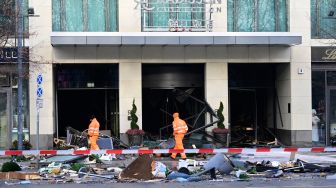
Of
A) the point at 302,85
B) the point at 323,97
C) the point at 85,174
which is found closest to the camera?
the point at 85,174

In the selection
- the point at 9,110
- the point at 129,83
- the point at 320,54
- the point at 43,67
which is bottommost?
the point at 9,110

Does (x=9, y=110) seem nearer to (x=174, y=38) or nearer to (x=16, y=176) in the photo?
(x=174, y=38)

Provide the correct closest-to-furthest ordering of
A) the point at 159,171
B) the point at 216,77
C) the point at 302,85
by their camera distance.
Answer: the point at 159,171, the point at 216,77, the point at 302,85

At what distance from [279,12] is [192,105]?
20.0 feet

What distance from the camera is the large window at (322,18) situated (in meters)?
29.3

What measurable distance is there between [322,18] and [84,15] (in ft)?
36.9

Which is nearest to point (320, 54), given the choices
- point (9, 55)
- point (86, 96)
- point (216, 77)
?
point (216, 77)

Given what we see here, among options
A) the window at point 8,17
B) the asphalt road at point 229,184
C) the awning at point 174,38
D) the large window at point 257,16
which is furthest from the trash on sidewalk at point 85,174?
the large window at point 257,16

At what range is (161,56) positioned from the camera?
93.9 feet

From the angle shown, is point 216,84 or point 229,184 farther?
point 216,84

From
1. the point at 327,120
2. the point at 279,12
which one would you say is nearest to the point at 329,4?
the point at 279,12

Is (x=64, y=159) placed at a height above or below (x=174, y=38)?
below

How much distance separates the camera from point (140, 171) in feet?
54.7

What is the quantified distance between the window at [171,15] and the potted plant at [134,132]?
388 centimetres
